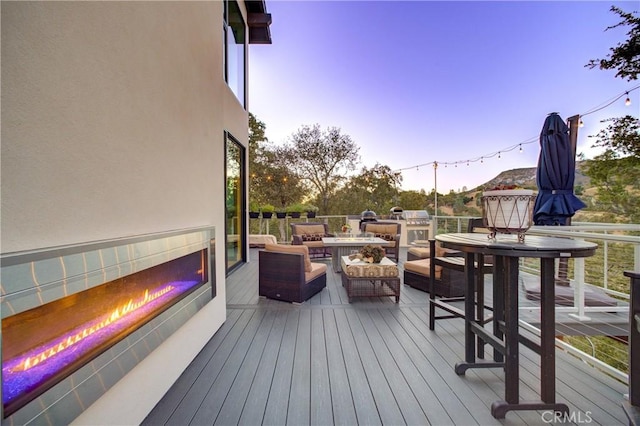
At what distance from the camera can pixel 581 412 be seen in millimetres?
1691

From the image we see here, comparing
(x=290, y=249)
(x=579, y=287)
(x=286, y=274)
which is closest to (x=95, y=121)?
(x=290, y=249)

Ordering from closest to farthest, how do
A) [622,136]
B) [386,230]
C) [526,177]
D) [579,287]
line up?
[579,287], [622,136], [386,230], [526,177]

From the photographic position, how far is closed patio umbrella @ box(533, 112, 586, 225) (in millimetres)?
3900

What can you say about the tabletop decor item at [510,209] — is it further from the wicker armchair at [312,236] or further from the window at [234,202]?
the wicker armchair at [312,236]

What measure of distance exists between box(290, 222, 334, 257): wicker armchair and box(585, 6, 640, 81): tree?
7.70 m

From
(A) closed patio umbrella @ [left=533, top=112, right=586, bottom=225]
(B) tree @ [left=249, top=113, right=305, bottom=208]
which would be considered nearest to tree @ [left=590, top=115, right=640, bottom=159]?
(A) closed patio umbrella @ [left=533, top=112, right=586, bottom=225]

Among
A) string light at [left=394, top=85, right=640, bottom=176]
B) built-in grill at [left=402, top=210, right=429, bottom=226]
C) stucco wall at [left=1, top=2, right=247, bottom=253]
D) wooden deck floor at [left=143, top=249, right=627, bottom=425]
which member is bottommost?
wooden deck floor at [left=143, top=249, right=627, bottom=425]

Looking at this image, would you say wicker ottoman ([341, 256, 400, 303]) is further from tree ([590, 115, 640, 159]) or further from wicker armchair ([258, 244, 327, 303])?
tree ([590, 115, 640, 159])

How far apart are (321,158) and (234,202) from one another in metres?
7.61

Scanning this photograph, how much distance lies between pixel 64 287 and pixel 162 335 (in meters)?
0.88

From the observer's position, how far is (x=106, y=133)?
53.1 inches

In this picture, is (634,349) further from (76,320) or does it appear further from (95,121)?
(95,121)

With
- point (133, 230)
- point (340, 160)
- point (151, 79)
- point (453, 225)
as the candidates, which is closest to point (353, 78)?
point (340, 160)

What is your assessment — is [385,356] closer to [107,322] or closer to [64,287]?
[107,322]
